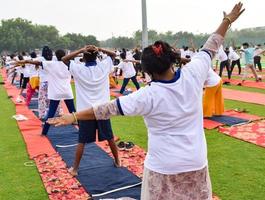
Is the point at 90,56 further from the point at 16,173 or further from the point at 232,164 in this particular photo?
the point at 232,164

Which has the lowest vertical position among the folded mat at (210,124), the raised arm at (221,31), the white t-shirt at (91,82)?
the folded mat at (210,124)

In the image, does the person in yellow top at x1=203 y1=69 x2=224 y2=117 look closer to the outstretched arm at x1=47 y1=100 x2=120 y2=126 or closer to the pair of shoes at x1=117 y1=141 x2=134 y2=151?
the pair of shoes at x1=117 y1=141 x2=134 y2=151

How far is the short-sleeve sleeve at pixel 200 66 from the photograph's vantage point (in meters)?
2.63

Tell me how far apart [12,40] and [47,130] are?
5968 centimetres

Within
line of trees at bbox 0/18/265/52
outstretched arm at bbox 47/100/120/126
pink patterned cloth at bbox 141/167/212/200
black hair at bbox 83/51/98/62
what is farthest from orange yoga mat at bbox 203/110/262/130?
line of trees at bbox 0/18/265/52

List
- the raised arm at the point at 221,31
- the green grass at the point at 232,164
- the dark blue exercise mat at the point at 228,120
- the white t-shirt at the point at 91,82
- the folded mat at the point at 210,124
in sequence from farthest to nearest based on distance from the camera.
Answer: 1. the dark blue exercise mat at the point at 228,120
2. the folded mat at the point at 210,124
3. the white t-shirt at the point at 91,82
4. the green grass at the point at 232,164
5. the raised arm at the point at 221,31

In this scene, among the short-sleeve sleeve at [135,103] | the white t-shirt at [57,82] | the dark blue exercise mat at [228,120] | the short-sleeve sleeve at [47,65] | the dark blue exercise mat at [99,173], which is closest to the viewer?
the short-sleeve sleeve at [135,103]

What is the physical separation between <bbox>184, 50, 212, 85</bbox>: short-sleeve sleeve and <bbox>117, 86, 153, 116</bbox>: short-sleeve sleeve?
0.38 meters

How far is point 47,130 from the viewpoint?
25.5 feet

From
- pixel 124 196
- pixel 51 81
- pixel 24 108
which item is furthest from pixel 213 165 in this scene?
pixel 24 108

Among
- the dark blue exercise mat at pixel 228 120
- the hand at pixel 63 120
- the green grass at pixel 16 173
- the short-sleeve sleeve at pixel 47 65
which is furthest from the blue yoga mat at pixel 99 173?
the dark blue exercise mat at pixel 228 120

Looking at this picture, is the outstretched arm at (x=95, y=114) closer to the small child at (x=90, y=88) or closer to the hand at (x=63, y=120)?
the hand at (x=63, y=120)

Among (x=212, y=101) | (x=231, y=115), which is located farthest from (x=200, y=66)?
(x=231, y=115)

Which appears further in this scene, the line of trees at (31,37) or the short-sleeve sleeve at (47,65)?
the line of trees at (31,37)
